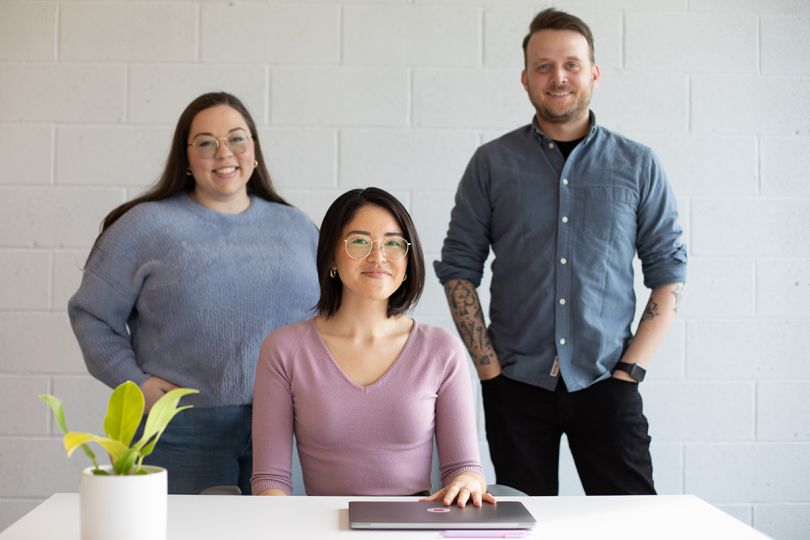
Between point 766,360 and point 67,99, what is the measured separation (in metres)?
2.55

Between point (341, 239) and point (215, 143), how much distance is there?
564 millimetres

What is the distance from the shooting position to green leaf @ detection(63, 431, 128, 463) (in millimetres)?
1108

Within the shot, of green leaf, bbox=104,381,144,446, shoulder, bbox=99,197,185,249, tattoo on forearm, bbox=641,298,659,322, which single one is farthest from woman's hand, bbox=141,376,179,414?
tattoo on forearm, bbox=641,298,659,322

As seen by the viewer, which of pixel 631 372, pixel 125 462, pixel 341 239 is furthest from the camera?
pixel 631 372

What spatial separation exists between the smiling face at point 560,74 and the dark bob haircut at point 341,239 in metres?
0.63

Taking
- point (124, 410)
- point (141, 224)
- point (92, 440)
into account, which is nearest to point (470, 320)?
point (141, 224)

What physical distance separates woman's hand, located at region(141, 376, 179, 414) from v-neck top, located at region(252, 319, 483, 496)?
1.33ft

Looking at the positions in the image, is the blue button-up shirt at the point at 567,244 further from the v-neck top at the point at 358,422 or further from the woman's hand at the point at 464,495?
the woman's hand at the point at 464,495

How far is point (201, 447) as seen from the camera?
7.41 ft

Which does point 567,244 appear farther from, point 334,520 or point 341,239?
point 334,520

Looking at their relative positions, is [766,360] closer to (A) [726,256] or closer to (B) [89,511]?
(A) [726,256]

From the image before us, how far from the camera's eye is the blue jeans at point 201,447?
2254mm

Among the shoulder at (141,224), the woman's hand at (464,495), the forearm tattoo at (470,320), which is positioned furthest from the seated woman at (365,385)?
the shoulder at (141,224)

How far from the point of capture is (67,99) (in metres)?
3.04
